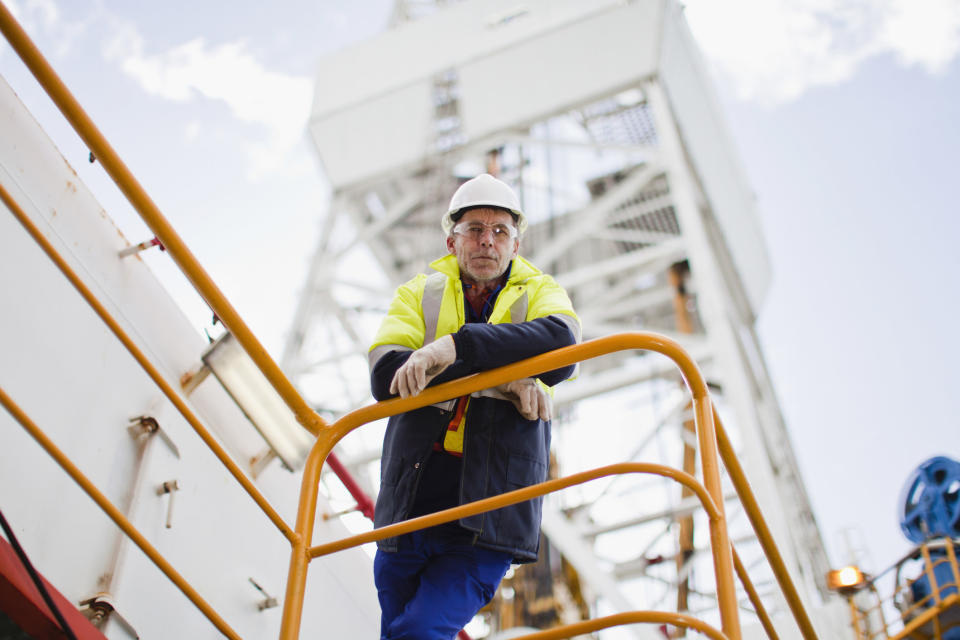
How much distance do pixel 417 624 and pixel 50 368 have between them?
145 cm

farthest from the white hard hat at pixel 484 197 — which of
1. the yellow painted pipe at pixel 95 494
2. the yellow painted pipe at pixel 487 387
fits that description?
the yellow painted pipe at pixel 95 494

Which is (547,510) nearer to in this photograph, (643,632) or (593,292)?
(643,632)

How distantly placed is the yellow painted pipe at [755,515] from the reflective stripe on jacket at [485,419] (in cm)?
52

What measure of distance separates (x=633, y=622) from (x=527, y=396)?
0.80 metres

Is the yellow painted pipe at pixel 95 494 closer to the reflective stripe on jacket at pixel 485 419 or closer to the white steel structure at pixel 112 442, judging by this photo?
the white steel structure at pixel 112 442

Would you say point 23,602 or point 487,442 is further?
point 487,442

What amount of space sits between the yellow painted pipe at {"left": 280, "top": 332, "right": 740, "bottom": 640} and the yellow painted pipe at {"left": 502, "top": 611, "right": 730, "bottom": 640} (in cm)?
17

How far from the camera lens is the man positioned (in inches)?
98.2

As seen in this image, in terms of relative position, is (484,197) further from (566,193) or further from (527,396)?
(566,193)

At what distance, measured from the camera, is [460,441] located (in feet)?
9.07

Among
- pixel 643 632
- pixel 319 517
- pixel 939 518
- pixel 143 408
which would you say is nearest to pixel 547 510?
pixel 643 632

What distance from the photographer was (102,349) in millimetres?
3055

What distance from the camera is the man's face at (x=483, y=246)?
9.66 ft

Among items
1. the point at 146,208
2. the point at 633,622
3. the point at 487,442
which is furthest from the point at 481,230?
the point at 633,622
